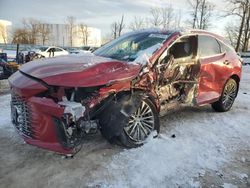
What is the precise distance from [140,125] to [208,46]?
2478 mm

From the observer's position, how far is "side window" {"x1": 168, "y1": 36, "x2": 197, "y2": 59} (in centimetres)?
487

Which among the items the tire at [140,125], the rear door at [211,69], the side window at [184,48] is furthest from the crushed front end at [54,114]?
the rear door at [211,69]

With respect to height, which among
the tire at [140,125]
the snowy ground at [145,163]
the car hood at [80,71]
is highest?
the car hood at [80,71]

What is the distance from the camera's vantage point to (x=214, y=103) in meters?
6.38

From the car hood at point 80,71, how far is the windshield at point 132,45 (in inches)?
24.0

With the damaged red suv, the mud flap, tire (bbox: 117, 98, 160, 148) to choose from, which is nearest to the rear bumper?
the damaged red suv

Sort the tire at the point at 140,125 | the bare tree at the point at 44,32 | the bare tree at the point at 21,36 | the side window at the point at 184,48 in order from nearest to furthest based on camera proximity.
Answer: the tire at the point at 140,125
the side window at the point at 184,48
the bare tree at the point at 21,36
the bare tree at the point at 44,32

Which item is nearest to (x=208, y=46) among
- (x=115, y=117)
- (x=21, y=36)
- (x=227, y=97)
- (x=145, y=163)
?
(x=227, y=97)

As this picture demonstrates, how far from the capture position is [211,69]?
565cm

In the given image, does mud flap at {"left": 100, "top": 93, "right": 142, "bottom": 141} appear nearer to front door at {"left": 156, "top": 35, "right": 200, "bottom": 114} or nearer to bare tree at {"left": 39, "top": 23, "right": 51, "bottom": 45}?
front door at {"left": 156, "top": 35, "right": 200, "bottom": 114}

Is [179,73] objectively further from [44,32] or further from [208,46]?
[44,32]

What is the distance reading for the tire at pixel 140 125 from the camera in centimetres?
406

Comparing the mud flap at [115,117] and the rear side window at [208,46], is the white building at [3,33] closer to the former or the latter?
the rear side window at [208,46]

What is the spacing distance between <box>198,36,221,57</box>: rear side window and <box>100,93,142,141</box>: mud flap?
2.23 metres
